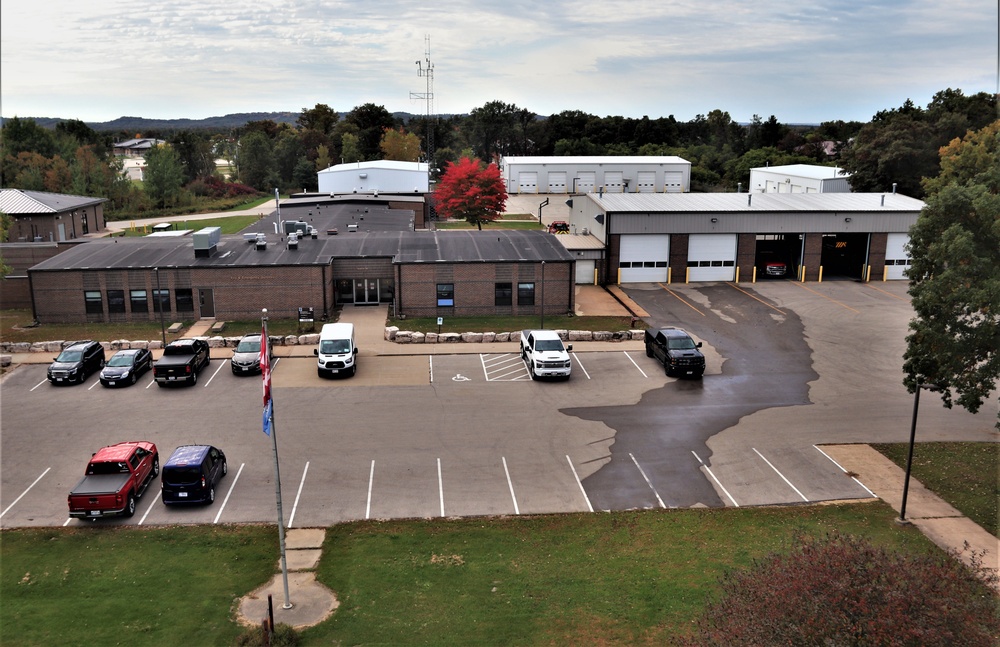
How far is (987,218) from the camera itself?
21891 millimetres

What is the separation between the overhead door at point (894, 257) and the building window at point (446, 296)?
3172 cm

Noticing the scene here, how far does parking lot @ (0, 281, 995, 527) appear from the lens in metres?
23.0

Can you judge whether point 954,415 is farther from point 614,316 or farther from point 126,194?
point 126,194

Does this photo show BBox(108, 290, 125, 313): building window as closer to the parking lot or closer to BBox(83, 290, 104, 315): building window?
BBox(83, 290, 104, 315): building window

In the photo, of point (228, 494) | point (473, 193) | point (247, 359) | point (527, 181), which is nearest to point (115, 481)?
point (228, 494)

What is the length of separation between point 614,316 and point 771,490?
20.9m

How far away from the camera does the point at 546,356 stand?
33562 mm

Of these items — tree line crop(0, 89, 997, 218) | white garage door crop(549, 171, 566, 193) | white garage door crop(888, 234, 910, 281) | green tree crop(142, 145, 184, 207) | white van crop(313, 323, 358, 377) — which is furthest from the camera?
white garage door crop(549, 171, 566, 193)

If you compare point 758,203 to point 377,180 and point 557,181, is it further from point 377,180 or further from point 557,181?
point 557,181

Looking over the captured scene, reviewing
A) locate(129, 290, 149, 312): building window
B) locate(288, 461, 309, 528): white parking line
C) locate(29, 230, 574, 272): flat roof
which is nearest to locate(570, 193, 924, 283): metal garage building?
locate(29, 230, 574, 272): flat roof

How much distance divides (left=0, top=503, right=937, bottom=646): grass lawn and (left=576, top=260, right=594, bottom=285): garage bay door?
→ 31.5m

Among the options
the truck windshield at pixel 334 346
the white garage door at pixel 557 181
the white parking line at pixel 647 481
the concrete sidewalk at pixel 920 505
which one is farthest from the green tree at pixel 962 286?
the white garage door at pixel 557 181

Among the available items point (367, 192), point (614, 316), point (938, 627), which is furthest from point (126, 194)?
point (938, 627)

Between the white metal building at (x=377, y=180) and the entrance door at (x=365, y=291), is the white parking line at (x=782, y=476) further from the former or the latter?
the white metal building at (x=377, y=180)
